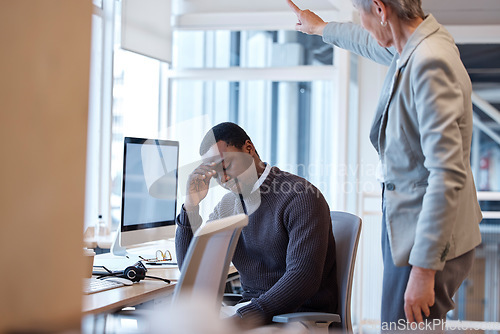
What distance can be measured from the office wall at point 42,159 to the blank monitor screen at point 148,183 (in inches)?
69.4

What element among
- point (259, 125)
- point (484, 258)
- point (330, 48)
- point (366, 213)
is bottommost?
point (484, 258)

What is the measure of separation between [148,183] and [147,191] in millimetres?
34

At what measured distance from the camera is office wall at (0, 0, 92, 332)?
474 millimetres

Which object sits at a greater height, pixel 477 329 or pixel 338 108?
pixel 338 108

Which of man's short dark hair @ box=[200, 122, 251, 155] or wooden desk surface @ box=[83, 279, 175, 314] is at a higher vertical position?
man's short dark hair @ box=[200, 122, 251, 155]

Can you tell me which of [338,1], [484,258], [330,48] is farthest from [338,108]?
[484,258]

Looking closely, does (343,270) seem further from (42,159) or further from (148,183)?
(42,159)

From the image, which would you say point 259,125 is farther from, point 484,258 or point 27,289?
point 27,289

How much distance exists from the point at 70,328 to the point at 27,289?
0.05 meters

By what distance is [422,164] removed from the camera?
1.31 meters

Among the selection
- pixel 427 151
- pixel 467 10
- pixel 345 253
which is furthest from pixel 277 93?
pixel 427 151

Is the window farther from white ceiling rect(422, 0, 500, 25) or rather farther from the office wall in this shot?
the office wall

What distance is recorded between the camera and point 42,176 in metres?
0.50

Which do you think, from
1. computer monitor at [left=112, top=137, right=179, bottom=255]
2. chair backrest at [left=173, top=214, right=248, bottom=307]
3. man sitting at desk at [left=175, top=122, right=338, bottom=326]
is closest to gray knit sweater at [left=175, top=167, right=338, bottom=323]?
man sitting at desk at [left=175, top=122, right=338, bottom=326]
